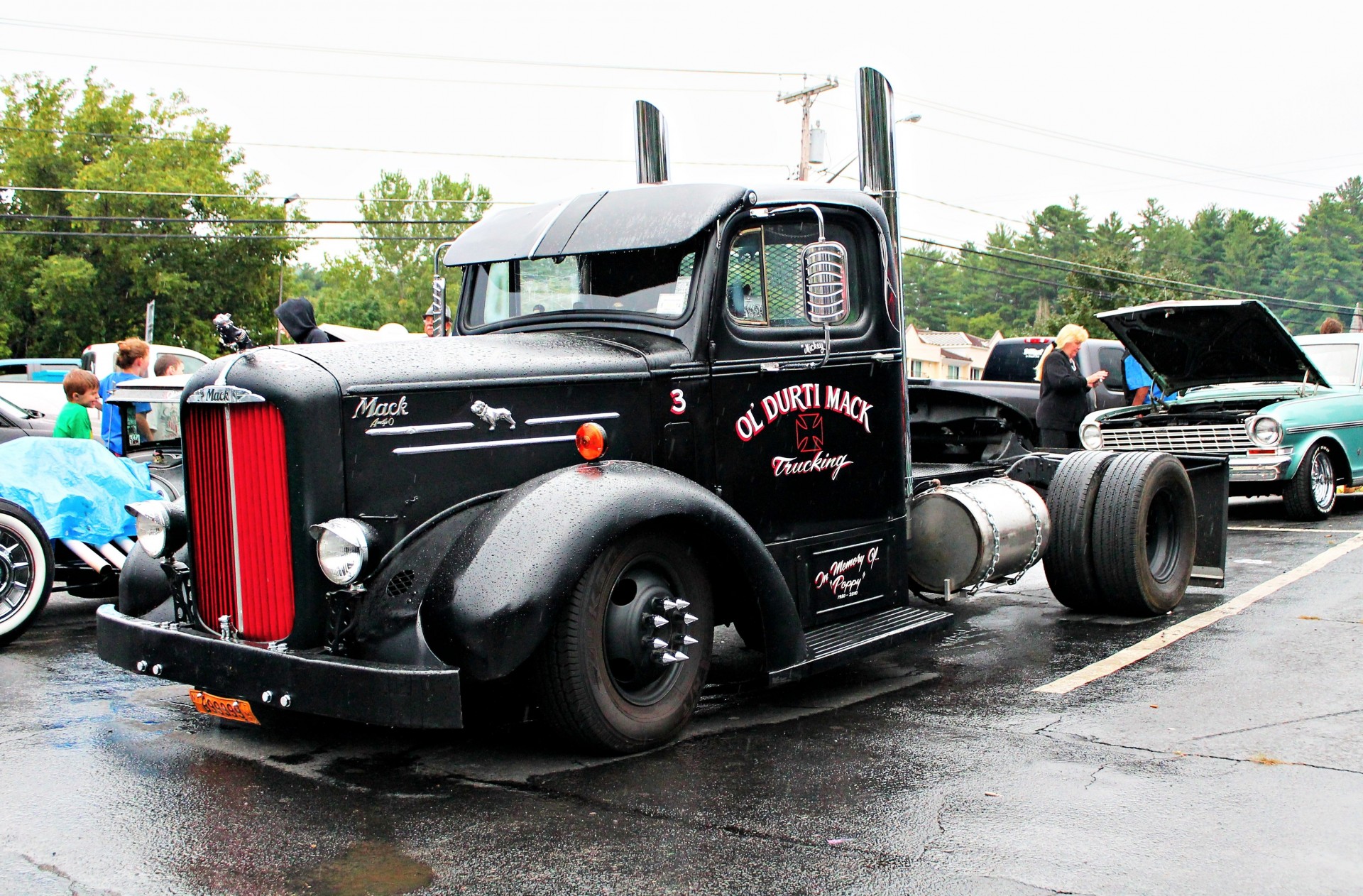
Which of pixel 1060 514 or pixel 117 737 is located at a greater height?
pixel 1060 514

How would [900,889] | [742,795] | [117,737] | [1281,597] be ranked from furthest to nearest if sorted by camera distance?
[1281,597], [117,737], [742,795], [900,889]

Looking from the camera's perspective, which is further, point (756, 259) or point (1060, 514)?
point (1060, 514)

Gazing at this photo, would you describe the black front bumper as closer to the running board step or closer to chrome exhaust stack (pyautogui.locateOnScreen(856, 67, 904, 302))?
the running board step

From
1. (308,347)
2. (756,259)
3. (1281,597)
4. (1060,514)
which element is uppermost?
(756,259)

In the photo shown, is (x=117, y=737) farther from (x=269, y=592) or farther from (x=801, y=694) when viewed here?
(x=801, y=694)

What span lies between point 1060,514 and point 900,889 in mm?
3986

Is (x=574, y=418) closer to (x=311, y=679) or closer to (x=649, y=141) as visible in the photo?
(x=311, y=679)

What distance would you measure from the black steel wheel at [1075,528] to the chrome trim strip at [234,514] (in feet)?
14.5

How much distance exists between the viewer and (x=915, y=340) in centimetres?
7706

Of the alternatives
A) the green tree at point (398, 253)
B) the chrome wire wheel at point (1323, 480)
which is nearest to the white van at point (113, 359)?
the chrome wire wheel at point (1323, 480)

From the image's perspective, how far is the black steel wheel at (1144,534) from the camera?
6.79m

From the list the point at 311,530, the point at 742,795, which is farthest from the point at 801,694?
the point at 311,530

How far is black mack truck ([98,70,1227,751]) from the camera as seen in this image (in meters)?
4.18

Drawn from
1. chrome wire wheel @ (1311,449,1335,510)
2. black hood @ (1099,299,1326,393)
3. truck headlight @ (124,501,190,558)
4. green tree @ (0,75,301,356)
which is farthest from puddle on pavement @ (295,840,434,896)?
green tree @ (0,75,301,356)
